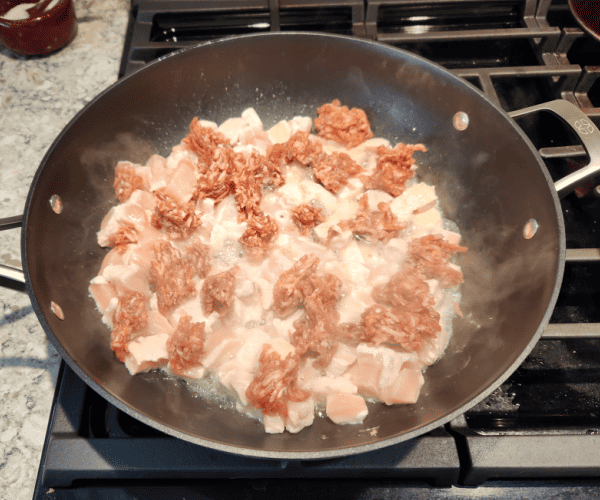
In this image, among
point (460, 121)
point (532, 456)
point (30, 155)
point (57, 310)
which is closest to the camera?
point (532, 456)

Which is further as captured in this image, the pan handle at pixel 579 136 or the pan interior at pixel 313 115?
the pan handle at pixel 579 136

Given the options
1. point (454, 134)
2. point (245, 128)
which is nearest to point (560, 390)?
point (454, 134)

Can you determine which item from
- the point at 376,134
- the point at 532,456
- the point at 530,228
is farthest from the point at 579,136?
the point at 532,456

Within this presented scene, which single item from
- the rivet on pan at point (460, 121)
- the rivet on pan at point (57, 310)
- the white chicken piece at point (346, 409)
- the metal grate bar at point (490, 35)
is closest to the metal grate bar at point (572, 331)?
the white chicken piece at point (346, 409)

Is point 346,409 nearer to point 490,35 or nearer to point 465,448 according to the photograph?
point 465,448

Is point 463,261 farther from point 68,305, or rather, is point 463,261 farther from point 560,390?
point 68,305

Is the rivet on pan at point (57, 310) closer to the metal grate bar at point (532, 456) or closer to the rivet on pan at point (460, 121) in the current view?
the metal grate bar at point (532, 456)
